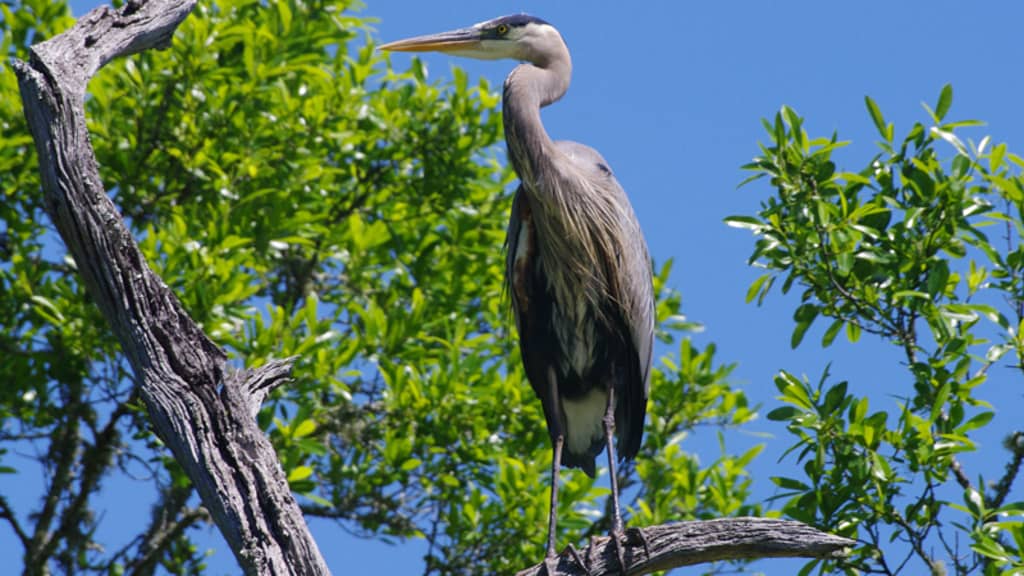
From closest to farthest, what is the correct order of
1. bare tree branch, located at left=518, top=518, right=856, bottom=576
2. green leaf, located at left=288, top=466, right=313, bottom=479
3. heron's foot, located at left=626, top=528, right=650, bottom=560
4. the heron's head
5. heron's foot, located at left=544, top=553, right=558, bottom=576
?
bare tree branch, located at left=518, top=518, right=856, bottom=576, heron's foot, located at left=626, top=528, right=650, bottom=560, heron's foot, located at left=544, top=553, right=558, bottom=576, the heron's head, green leaf, located at left=288, top=466, right=313, bottom=479

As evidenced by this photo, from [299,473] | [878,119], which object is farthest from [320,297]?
[878,119]

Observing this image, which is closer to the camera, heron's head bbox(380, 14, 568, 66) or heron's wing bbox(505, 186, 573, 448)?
heron's wing bbox(505, 186, 573, 448)

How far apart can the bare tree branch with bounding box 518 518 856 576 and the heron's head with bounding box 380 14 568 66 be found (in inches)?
80.6

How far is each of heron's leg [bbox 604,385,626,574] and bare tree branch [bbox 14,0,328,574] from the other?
108 centimetres

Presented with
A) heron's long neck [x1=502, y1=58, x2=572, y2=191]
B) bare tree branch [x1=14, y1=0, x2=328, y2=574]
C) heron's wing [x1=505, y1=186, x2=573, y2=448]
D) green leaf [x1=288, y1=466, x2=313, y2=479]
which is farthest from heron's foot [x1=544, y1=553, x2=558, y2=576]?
green leaf [x1=288, y1=466, x2=313, y2=479]

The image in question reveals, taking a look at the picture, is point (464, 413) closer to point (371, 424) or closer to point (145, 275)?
point (371, 424)

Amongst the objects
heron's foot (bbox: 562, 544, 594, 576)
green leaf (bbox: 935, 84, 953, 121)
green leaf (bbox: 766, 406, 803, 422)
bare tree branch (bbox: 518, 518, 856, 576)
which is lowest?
bare tree branch (bbox: 518, 518, 856, 576)

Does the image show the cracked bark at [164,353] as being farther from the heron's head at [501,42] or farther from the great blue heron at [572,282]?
the heron's head at [501,42]

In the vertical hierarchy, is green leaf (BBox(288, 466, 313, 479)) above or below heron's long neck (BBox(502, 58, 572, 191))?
below

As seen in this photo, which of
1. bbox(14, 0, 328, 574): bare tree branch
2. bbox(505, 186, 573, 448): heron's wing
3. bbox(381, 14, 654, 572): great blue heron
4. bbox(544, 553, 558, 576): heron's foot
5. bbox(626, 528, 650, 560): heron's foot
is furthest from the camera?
bbox(505, 186, 573, 448): heron's wing

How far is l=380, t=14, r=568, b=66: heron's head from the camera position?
530 centimetres

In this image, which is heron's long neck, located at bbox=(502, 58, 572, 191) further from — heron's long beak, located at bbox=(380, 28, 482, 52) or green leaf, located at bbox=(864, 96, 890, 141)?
green leaf, located at bbox=(864, 96, 890, 141)

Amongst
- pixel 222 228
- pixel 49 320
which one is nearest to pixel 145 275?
pixel 222 228

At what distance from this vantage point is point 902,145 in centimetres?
501
